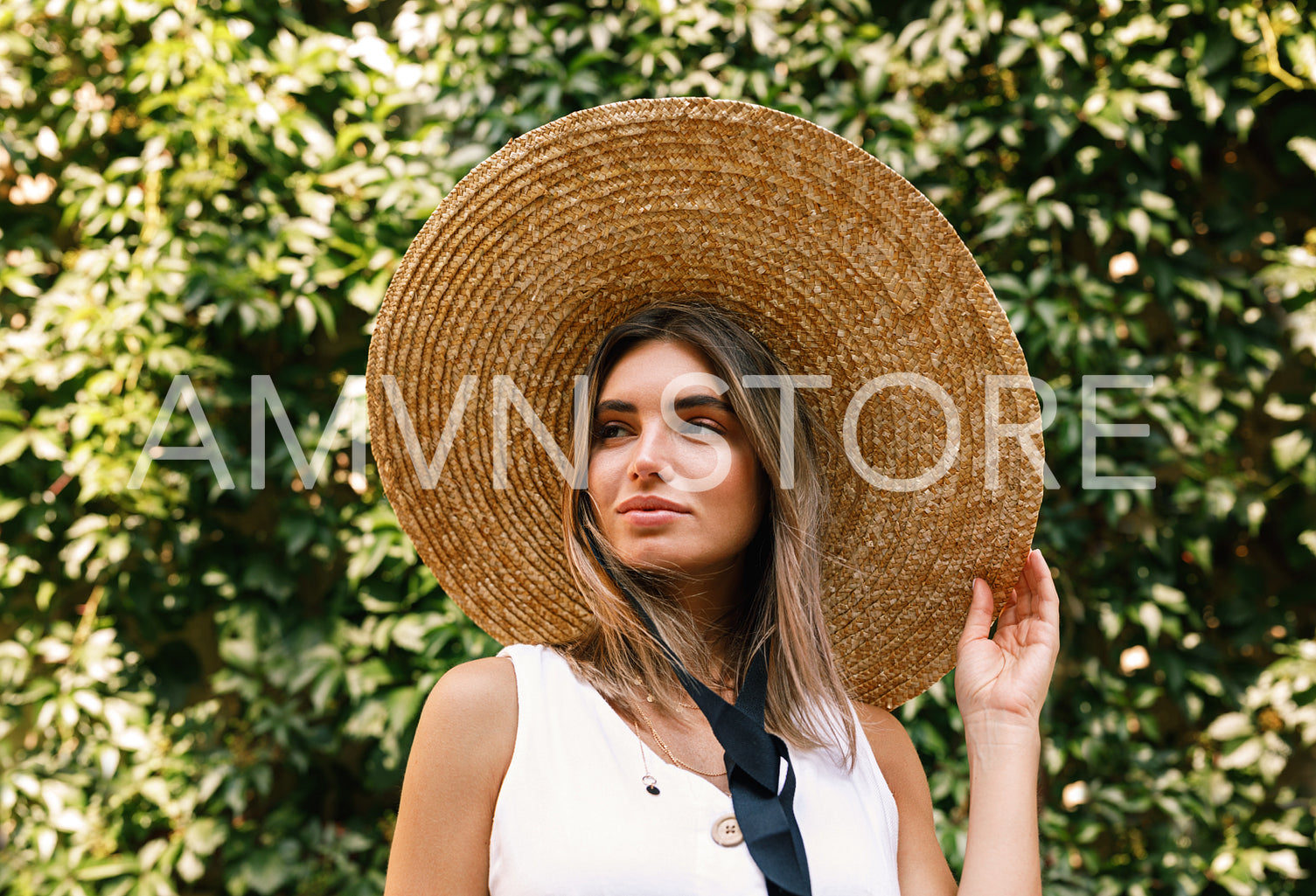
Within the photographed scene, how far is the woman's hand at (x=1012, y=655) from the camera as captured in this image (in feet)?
4.29

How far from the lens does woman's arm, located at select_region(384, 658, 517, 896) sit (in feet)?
3.71

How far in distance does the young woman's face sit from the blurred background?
1.02 metres

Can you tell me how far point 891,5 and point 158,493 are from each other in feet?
7.60

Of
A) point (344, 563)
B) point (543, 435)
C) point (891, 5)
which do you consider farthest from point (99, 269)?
point (891, 5)

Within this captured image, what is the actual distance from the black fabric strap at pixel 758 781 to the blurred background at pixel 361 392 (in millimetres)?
1076

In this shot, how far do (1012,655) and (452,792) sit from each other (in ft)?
2.53

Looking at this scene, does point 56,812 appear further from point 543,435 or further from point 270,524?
point 543,435

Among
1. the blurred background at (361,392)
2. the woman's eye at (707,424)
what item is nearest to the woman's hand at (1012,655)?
the woman's eye at (707,424)

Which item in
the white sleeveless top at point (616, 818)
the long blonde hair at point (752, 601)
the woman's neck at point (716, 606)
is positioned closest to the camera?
the white sleeveless top at point (616, 818)

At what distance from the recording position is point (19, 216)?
108 inches

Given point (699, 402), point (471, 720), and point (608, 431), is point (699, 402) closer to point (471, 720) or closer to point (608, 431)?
point (608, 431)

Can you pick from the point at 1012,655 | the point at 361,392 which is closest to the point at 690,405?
the point at 1012,655

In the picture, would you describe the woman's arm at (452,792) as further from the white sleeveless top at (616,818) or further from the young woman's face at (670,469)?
the young woman's face at (670,469)

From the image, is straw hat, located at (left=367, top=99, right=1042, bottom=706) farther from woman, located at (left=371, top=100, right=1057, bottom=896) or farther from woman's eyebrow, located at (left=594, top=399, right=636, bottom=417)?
woman's eyebrow, located at (left=594, top=399, right=636, bottom=417)
